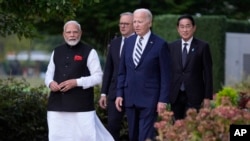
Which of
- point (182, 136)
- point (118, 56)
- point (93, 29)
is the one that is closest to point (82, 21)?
point (93, 29)

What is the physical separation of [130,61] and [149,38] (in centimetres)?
35

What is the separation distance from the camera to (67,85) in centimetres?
1065

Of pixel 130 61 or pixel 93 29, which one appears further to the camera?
pixel 93 29

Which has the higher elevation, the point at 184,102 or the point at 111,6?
the point at 111,6

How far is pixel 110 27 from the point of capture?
28609 millimetres

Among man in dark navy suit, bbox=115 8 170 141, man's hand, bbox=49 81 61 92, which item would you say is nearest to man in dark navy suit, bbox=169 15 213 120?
man in dark navy suit, bbox=115 8 170 141

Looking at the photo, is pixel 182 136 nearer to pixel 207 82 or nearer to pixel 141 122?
pixel 141 122

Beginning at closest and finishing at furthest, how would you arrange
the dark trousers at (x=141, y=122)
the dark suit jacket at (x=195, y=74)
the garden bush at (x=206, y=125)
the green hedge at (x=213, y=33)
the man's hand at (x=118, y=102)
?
1. the garden bush at (x=206, y=125)
2. the dark trousers at (x=141, y=122)
3. the man's hand at (x=118, y=102)
4. the dark suit jacket at (x=195, y=74)
5. the green hedge at (x=213, y=33)

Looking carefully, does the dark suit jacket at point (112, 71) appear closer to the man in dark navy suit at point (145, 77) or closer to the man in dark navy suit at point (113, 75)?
the man in dark navy suit at point (113, 75)

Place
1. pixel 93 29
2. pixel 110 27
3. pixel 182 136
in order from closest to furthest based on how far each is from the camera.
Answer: pixel 182 136
pixel 110 27
pixel 93 29

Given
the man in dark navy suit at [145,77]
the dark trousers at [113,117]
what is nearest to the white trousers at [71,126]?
the dark trousers at [113,117]

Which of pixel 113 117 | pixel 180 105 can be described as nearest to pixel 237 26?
pixel 180 105

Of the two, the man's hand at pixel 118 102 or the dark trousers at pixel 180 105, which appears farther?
the dark trousers at pixel 180 105

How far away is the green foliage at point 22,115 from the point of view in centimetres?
1347
